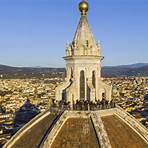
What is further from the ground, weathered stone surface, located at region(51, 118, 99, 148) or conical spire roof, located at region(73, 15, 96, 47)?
conical spire roof, located at region(73, 15, 96, 47)

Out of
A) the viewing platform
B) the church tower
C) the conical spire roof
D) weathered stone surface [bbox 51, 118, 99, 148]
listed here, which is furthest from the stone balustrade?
the conical spire roof

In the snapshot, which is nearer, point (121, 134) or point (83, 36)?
point (121, 134)

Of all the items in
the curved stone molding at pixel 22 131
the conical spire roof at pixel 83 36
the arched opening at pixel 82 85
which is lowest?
the curved stone molding at pixel 22 131

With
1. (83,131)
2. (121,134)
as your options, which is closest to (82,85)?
(83,131)

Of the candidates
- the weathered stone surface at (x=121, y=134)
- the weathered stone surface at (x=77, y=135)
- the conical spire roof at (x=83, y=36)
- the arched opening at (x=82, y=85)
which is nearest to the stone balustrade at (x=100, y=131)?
the weathered stone surface at (x=77, y=135)

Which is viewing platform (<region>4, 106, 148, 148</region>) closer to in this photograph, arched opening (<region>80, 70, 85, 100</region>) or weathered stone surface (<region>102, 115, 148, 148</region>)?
weathered stone surface (<region>102, 115, 148, 148</region>)

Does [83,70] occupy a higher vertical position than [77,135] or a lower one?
higher

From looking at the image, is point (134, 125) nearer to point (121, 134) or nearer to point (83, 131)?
point (121, 134)

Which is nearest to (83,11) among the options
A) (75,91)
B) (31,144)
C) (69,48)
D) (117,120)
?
(69,48)

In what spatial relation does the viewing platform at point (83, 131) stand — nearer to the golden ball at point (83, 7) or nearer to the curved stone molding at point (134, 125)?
the curved stone molding at point (134, 125)
